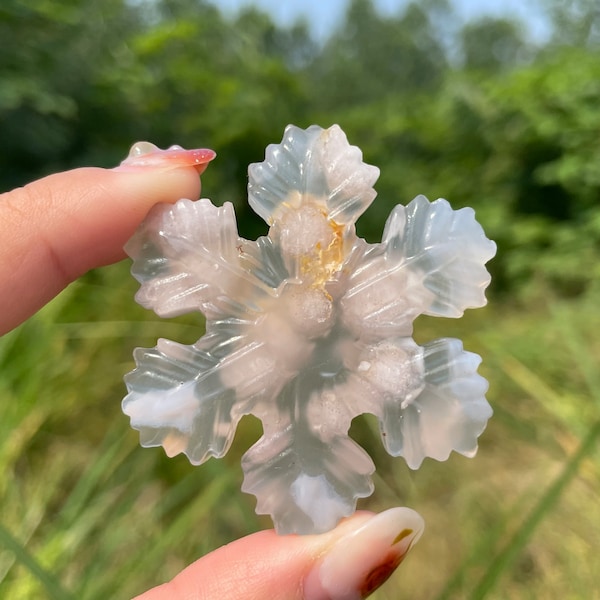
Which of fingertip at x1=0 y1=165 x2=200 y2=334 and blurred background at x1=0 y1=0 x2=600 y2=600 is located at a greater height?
fingertip at x1=0 y1=165 x2=200 y2=334

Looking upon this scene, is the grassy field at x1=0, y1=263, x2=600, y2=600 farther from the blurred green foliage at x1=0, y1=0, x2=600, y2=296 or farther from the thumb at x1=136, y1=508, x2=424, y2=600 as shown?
the blurred green foliage at x1=0, y1=0, x2=600, y2=296

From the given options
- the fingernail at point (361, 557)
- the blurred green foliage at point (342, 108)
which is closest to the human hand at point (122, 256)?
the fingernail at point (361, 557)

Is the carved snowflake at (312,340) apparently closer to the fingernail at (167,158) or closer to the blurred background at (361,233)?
the fingernail at (167,158)

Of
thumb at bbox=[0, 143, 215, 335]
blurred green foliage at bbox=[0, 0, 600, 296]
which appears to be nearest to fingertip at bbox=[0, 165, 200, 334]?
thumb at bbox=[0, 143, 215, 335]

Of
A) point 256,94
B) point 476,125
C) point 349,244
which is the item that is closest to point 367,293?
point 349,244

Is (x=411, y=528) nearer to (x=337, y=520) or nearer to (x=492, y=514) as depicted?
(x=337, y=520)

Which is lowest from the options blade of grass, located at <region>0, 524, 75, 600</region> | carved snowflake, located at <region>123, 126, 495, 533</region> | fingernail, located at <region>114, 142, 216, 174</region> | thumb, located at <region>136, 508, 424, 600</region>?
blade of grass, located at <region>0, 524, 75, 600</region>

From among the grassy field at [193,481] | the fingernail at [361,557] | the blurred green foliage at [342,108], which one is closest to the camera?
the fingernail at [361,557]
